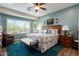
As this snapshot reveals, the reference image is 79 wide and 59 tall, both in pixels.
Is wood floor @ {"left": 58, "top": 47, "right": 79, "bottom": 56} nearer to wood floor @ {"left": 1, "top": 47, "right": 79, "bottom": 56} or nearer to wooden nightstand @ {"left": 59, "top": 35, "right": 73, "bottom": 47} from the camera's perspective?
wood floor @ {"left": 1, "top": 47, "right": 79, "bottom": 56}

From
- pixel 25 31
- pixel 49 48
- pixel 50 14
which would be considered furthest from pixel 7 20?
pixel 49 48

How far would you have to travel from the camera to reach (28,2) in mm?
1957

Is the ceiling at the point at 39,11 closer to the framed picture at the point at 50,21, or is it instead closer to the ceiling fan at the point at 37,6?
the ceiling fan at the point at 37,6

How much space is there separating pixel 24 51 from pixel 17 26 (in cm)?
63

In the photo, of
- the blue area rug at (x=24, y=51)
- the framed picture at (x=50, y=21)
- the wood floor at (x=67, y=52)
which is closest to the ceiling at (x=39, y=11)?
the framed picture at (x=50, y=21)

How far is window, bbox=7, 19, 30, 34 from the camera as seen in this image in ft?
6.40

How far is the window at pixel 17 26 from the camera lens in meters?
1.95

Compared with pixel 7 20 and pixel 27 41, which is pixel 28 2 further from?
pixel 27 41

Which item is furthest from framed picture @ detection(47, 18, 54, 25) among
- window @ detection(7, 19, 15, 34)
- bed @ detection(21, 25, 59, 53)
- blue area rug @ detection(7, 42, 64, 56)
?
window @ detection(7, 19, 15, 34)

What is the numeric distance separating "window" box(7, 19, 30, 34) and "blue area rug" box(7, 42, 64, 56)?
318 mm

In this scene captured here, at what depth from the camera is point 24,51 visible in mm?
1984

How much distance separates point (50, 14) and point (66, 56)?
1097mm

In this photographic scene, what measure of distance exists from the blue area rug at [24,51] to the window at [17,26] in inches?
12.5

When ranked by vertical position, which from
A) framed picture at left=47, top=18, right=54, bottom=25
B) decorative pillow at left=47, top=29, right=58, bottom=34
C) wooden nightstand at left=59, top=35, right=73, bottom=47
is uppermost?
framed picture at left=47, top=18, right=54, bottom=25
